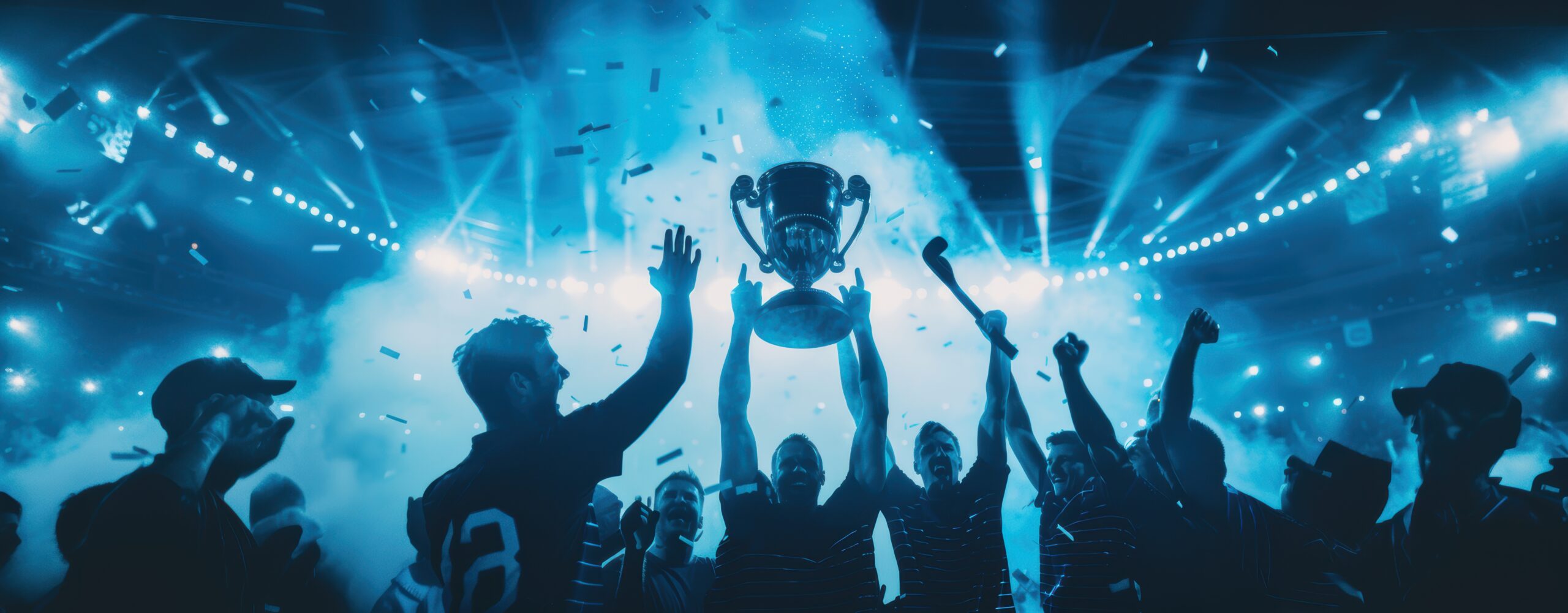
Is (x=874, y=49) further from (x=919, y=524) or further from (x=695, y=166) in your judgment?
(x=919, y=524)

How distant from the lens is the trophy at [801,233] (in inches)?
119

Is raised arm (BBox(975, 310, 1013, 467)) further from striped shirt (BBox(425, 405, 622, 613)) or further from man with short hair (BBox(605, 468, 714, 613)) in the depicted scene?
striped shirt (BBox(425, 405, 622, 613))

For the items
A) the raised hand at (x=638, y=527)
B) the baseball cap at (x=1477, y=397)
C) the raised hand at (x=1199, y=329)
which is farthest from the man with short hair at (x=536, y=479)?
the baseball cap at (x=1477, y=397)

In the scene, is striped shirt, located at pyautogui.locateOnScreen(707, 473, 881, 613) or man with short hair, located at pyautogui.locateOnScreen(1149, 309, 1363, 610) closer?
striped shirt, located at pyautogui.locateOnScreen(707, 473, 881, 613)

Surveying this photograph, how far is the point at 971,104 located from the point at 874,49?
5.51 ft

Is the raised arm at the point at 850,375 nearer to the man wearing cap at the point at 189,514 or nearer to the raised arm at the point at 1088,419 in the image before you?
the raised arm at the point at 1088,419

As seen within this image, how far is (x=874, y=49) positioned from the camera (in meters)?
6.35

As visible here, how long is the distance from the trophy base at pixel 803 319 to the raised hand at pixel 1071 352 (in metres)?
1.20

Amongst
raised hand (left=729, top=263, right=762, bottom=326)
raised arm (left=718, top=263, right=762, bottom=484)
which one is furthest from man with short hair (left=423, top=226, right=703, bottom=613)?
raised hand (left=729, top=263, right=762, bottom=326)

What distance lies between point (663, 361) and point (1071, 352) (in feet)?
7.47

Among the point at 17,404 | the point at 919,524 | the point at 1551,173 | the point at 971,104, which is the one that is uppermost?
the point at 971,104

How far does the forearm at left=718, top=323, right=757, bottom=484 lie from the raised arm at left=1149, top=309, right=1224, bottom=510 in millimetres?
2184

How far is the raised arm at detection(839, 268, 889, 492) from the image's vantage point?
2939 mm

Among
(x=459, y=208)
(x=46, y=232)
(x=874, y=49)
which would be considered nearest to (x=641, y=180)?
(x=459, y=208)
